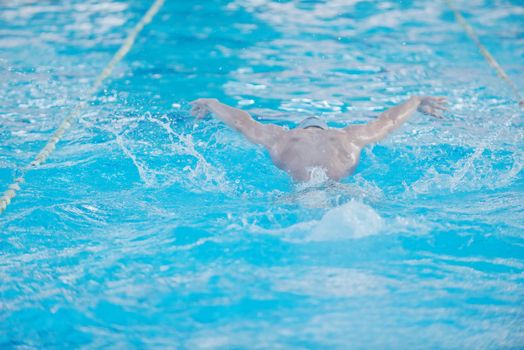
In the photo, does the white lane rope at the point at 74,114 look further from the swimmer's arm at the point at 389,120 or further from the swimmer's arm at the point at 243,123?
the swimmer's arm at the point at 389,120

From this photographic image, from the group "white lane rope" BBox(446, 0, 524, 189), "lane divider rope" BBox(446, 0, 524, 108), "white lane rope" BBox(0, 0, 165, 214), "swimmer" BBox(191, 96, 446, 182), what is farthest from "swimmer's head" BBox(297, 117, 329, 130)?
"lane divider rope" BBox(446, 0, 524, 108)

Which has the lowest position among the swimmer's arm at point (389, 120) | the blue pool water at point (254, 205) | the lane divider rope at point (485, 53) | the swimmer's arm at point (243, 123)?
the lane divider rope at point (485, 53)

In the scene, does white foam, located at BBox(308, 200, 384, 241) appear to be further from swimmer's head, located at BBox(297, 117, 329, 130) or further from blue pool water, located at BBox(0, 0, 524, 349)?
swimmer's head, located at BBox(297, 117, 329, 130)

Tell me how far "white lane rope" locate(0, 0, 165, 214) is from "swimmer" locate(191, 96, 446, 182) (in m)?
1.23

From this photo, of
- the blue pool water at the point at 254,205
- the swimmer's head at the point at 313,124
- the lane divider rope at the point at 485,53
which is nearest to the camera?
the blue pool water at the point at 254,205

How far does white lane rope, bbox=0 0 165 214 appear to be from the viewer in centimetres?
423

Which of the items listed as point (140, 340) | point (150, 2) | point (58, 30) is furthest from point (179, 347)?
point (150, 2)

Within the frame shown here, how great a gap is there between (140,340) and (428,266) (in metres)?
1.56

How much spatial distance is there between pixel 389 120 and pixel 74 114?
9.46ft

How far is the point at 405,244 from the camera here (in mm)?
3391

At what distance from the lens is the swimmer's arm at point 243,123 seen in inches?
177

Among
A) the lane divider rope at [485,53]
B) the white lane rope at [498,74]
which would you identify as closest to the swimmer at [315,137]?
the white lane rope at [498,74]

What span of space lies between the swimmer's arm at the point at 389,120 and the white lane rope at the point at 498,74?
0.48 meters

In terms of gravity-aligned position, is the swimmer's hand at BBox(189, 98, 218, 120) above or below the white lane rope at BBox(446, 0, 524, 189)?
above
